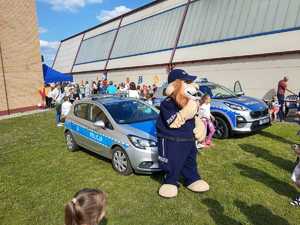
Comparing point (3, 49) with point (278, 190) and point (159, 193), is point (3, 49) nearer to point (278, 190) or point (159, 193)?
point (159, 193)

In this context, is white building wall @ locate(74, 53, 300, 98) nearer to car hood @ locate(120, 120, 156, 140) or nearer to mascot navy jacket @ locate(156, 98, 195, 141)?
car hood @ locate(120, 120, 156, 140)

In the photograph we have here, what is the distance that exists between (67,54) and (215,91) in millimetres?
36041

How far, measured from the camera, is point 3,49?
61.0 ft

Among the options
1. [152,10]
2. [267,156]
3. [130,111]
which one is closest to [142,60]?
[152,10]

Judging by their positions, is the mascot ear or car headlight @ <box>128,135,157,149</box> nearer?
the mascot ear

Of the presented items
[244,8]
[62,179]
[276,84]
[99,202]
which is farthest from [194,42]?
[99,202]

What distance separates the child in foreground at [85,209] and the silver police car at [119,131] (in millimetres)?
3392

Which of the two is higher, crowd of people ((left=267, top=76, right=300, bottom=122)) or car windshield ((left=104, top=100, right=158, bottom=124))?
car windshield ((left=104, top=100, right=158, bottom=124))

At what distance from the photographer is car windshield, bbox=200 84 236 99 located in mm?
9383

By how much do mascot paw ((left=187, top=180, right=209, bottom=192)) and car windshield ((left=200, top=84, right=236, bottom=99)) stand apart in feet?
14.9

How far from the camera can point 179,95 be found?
476cm

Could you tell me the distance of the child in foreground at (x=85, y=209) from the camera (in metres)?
2.19

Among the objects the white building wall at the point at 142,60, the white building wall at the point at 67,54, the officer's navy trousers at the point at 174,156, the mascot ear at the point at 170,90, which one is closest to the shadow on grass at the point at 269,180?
the officer's navy trousers at the point at 174,156

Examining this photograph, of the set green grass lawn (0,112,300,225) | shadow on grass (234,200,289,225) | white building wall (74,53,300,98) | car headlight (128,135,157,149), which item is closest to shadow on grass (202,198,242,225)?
green grass lawn (0,112,300,225)
